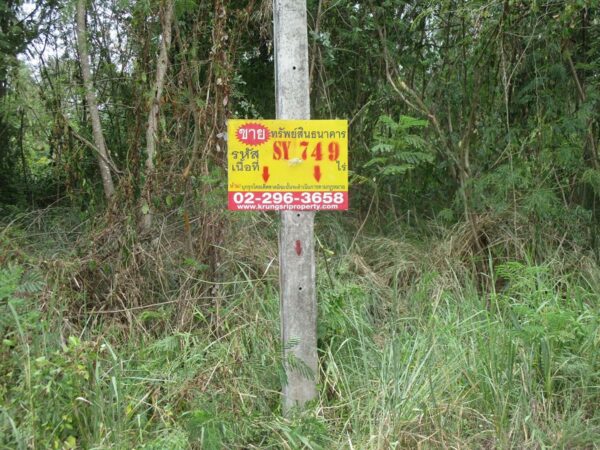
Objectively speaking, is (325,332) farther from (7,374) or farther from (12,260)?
(12,260)

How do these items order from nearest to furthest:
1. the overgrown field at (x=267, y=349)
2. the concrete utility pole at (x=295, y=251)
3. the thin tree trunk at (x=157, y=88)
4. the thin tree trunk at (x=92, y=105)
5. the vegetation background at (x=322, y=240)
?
the overgrown field at (x=267, y=349)
the vegetation background at (x=322, y=240)
the concrete utility pole at (x=295, y=251)
the thin tree trunk at (x=157, y=88)
the thin tree trunk at (x=92, y=105)

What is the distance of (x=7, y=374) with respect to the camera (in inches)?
129

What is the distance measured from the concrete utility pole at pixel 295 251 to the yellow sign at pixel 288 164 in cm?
10

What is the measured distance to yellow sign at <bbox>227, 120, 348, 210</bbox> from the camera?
3.30 metres

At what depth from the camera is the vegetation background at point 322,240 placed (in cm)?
323

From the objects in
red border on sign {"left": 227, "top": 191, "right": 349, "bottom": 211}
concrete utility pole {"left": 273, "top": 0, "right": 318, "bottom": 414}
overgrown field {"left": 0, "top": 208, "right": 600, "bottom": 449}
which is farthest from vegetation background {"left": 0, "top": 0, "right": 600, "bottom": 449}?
red border on sign {"left": 227, "top": 191, "right": 349, "bottom": 211}

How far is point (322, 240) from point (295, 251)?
7.19ft

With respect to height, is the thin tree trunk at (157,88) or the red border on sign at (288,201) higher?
the thin tree trunk at (157,88)

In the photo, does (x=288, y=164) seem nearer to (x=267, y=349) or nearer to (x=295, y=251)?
(x=295, y=251)

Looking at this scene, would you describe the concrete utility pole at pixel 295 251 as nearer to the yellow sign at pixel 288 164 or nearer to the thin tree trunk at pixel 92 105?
the yellow sign at pixel 288 164

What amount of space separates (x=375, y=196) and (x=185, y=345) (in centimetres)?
296

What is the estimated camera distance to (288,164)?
131 inches

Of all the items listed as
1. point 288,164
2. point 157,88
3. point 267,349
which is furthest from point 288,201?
point 157,88

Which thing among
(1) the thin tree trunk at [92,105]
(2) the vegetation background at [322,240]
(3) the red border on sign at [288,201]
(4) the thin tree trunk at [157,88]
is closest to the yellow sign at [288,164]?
(3) the red border on sign at [288,201]
